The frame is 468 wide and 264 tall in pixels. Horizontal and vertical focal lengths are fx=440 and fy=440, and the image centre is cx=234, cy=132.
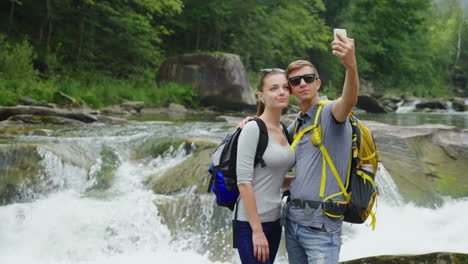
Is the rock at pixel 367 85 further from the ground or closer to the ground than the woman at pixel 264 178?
further from the ground

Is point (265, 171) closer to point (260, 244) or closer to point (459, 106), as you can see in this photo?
point (260, 244)

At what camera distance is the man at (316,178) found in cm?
249

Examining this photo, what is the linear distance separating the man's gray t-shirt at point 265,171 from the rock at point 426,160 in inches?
216

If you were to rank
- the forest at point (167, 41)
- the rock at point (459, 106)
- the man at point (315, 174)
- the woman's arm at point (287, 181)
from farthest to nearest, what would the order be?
the rock at point (459, 106) → the forest at point (167, 41) → the woman's arm at point (287, 181) → the man at point (315, 174)

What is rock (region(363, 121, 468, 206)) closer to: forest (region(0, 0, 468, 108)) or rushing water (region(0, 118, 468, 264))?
rushing water (region(0, 118, 468, 264))

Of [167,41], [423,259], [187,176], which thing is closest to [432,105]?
[167,41]

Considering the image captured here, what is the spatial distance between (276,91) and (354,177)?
69 centimetres

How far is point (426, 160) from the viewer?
329 inches

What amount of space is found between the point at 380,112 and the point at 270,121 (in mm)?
22552

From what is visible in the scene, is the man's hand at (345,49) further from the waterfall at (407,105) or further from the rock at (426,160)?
the waterfall at (407,105)

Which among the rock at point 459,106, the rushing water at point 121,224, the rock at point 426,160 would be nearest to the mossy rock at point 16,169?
the rushing water at point 121,224

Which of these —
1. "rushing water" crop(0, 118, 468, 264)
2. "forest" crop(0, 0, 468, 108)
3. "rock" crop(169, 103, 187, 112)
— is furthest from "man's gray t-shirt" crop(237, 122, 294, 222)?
"rock" crop(169, 103, 187, 112)

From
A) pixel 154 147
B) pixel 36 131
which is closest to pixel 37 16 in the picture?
pixel 36 131

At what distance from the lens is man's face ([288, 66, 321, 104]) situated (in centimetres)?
268
